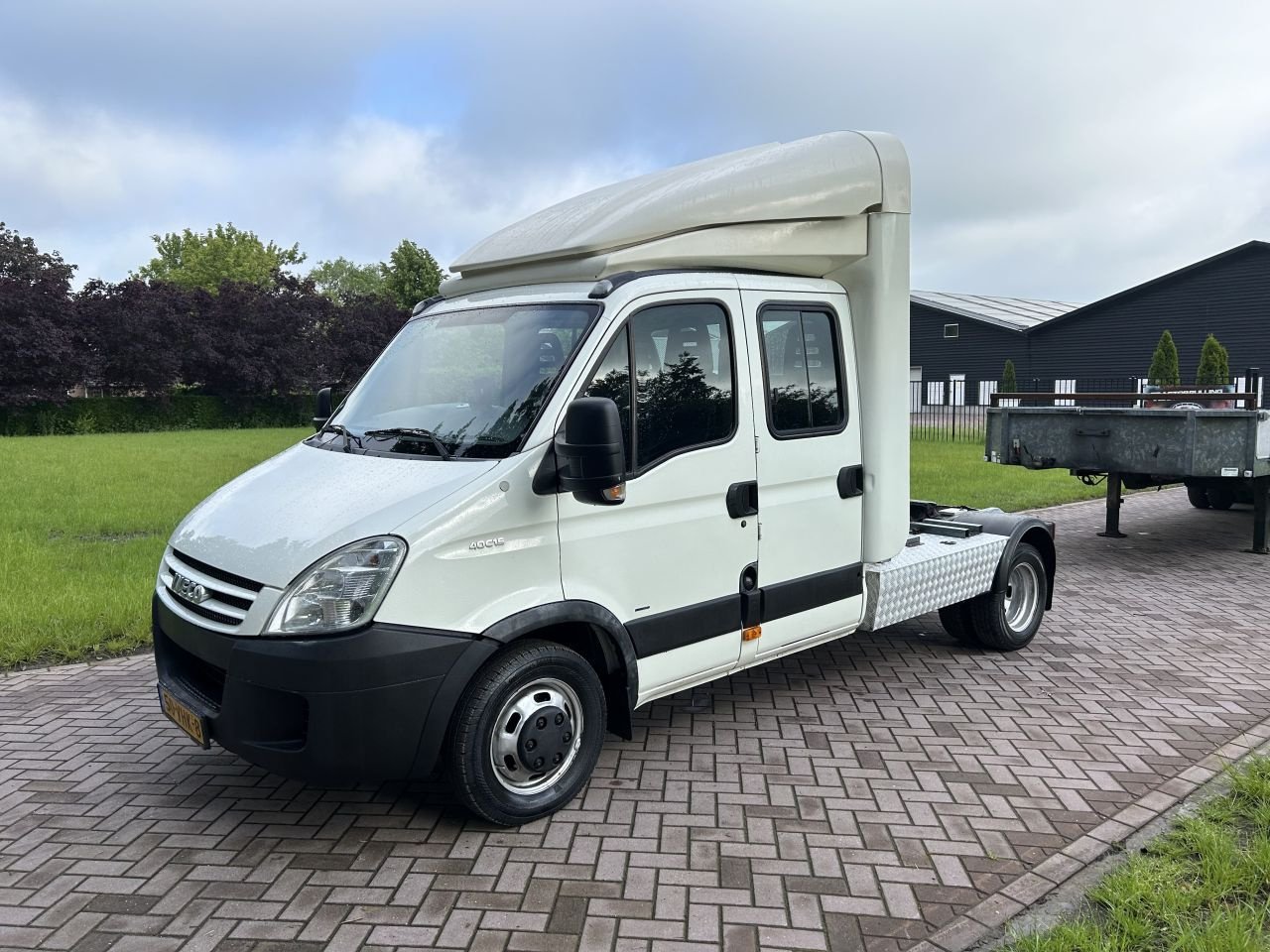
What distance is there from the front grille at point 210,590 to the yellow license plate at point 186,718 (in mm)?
391

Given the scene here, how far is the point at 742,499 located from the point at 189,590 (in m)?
2.51

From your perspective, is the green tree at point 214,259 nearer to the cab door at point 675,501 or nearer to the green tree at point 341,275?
the green tree at point 341,275

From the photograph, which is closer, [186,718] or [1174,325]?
[186,718]

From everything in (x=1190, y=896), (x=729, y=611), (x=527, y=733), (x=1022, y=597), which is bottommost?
(x=1190, y=896)

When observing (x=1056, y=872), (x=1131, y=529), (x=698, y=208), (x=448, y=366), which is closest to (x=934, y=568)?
(x=1056, y=872)

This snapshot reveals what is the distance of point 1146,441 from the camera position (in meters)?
8.94

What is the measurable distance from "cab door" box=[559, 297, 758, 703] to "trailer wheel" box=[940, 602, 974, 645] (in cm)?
246

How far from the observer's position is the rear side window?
15.6ft

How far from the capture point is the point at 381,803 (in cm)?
426

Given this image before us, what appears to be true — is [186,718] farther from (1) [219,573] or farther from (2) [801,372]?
(2) [801,372]

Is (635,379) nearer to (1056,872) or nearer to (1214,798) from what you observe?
(1056,872)

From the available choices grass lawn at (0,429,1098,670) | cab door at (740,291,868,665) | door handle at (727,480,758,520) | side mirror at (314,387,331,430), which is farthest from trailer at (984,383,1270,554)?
side mirror at (314,387,331,430)

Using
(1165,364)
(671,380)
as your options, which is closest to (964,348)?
(1165,364)

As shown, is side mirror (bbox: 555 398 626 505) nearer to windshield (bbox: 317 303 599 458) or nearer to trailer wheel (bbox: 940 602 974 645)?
windshield (bbox: 317 303 599 458)
